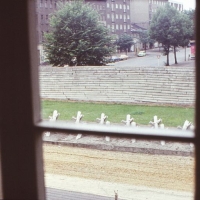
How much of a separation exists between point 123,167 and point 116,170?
10.3 inches

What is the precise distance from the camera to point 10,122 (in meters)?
0.43

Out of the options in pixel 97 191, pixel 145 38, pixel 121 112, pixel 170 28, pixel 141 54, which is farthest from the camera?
pixel 121 112

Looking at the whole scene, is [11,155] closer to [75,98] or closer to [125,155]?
[125,155]

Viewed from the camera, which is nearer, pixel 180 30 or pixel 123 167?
pixel 123 167

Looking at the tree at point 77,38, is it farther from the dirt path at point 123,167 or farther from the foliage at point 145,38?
the dirt path at point 123,167

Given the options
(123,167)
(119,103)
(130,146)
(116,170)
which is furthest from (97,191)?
(119,103)

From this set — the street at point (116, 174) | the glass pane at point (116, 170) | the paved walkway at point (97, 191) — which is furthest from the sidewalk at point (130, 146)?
the paved walkway at point (97, 191)

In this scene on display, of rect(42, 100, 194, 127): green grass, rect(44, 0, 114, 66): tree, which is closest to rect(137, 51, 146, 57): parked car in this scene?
rect(42, 100, 194, 127): green grass

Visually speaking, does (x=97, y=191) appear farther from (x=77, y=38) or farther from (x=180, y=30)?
(x=77, y=38)

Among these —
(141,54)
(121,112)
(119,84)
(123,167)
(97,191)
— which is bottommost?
(123,167)

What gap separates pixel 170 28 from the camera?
243 inches

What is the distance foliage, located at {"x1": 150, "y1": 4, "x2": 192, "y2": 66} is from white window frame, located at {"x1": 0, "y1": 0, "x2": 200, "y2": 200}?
17.6ft

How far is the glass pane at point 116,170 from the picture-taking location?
13.5ft

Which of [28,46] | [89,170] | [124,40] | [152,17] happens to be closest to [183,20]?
[152,17]
